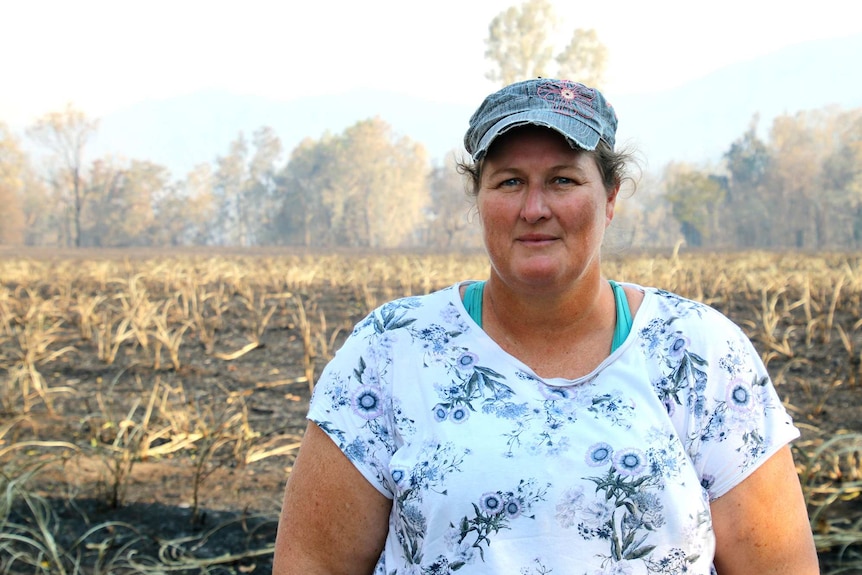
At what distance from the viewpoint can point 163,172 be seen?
218 ft

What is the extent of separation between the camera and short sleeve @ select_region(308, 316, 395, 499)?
4.52 feet

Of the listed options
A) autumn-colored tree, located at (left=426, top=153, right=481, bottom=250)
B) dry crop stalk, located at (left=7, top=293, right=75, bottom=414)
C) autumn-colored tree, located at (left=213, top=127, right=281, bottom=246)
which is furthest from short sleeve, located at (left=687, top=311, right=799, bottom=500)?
autumn-colored tree, located at (left=213, top=127, right=281, bottom=246)

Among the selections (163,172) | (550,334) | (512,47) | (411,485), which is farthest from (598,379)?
(163,172)

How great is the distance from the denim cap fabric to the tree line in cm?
3351

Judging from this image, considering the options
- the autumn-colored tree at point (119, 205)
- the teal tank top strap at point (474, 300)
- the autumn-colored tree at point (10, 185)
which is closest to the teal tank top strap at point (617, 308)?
the teal tank top strap at point (474, 300)

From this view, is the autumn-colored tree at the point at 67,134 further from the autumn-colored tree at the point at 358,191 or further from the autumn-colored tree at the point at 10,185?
the autumn-colored tree at the point at 358,191

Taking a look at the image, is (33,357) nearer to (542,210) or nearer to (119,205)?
(542,210)

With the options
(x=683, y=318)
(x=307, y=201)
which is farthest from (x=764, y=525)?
(x=307, y=201)

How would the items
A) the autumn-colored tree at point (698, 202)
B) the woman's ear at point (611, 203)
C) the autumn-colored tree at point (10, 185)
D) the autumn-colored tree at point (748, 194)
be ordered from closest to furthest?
1. the woman's ear at point (611, 203)
2. the autumn-colored tree at point (10, 185)
3. the autumn-colored tree at point (698, 202)
4. the autumn-colored tree at point (748, 194)

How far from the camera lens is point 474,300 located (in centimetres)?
154

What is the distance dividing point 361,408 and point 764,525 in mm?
680

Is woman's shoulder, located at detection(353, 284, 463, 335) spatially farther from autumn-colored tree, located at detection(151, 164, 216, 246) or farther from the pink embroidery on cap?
autumn-colored tree, located at detection(151, 164, 216, 246)

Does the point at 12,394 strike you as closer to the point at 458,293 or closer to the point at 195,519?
the point at 195,519

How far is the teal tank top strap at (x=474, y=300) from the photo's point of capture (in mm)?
1507
